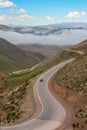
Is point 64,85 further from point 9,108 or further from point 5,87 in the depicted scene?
point 5,87

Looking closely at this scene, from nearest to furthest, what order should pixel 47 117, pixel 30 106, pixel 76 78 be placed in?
pixel 47 117
pixel 30 106
pixel 76 78

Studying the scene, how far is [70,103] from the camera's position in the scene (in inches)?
2023

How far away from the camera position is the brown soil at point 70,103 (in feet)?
120

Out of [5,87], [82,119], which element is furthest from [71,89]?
[5,87]

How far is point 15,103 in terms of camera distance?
2202 inches

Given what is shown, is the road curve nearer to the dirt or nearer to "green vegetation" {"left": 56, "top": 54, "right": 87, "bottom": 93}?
the dirt

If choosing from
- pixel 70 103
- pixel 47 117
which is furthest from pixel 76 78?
pixel 47 117

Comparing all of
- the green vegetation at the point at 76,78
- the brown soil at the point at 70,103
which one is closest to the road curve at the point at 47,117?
the brown soil at the point at 70,103

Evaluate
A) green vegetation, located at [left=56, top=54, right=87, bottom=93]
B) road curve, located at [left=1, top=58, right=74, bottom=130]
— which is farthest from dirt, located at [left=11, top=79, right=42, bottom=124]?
green vegetation, located at [left=56, top=54, right=87, bottom=93]

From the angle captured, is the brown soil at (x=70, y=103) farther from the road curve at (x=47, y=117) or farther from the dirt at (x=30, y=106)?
the dirt at (x=30, y=106)

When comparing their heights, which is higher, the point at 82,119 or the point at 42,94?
the point at 42,94

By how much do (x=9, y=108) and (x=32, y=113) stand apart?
24.6 feet

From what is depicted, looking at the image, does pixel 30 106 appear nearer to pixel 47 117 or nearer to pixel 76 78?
pixel 47 117

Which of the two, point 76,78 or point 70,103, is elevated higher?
point 76,78
